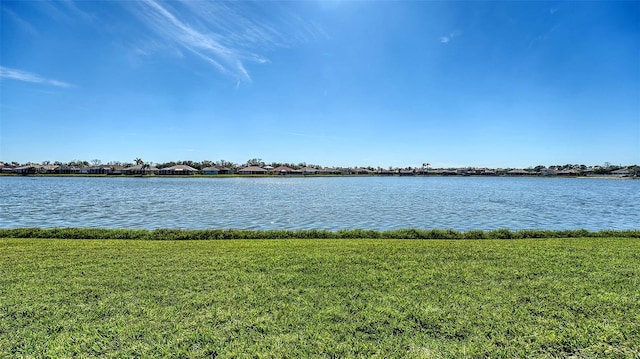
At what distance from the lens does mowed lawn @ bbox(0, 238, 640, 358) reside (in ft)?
12.0

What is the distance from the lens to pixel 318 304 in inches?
185

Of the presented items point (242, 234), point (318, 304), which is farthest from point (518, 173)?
point (318, 304)

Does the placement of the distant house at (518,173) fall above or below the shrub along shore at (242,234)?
below

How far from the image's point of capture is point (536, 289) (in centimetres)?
536

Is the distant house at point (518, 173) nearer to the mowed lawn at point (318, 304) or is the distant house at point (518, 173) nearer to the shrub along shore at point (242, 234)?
the shrub along shore at point (242, 234)

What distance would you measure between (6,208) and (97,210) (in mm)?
5767

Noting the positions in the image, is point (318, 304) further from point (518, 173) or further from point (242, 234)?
point (518, 173)

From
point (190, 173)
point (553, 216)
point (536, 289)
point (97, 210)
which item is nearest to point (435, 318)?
point (536, 289)

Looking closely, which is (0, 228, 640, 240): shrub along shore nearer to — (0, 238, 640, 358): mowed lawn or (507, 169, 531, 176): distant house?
(0, 238, 640, 358): mowed lawn

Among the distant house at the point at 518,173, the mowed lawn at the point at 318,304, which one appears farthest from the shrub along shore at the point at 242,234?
the distant house at the point at 518,173

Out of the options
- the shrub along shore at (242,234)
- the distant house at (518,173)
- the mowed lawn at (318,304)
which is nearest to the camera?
the mowed lawn at (318,304)

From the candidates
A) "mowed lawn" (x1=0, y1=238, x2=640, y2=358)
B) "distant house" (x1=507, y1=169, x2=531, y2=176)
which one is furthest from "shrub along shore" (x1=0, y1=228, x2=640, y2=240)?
"distant house" (x1=507, y1=169, x2=531, y2=176)

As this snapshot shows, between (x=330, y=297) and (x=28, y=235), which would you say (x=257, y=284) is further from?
(x=28, y=235)

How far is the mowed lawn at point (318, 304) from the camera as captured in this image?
12.0ft
